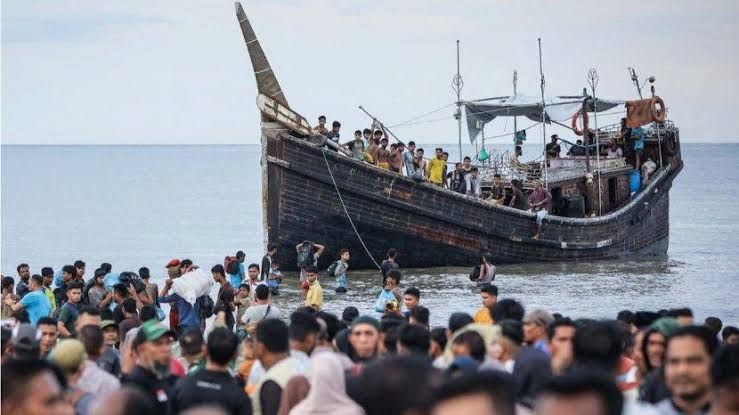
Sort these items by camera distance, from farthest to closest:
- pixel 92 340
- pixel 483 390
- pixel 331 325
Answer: pixel 331 325 → pixel 92 340 → pixel 483 390

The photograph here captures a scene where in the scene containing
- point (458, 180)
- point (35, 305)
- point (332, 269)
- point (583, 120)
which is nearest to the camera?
point (35, 305)

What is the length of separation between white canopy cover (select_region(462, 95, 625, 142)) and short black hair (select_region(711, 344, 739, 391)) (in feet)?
85.2

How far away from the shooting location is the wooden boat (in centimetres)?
2881

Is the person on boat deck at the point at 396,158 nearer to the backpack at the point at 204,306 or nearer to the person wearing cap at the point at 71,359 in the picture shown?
the backpack at the point at 204,306

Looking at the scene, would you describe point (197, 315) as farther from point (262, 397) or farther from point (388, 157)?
point (388, 157)

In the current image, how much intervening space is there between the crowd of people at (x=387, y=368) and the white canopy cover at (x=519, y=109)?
20.8 m

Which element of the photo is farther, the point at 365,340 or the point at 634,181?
the point at 634,181

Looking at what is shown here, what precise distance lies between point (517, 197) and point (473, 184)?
3.99ft

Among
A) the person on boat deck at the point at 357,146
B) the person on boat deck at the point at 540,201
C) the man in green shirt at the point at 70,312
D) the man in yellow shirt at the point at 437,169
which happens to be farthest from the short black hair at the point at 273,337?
the person on boat deck at the point at 540,201

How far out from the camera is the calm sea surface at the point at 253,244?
28.2m

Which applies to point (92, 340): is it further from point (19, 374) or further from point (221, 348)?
point (19, 374)

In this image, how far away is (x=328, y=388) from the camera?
818 cm

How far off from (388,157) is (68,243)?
28368mm

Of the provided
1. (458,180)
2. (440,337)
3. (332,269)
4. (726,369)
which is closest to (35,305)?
(440,337)
